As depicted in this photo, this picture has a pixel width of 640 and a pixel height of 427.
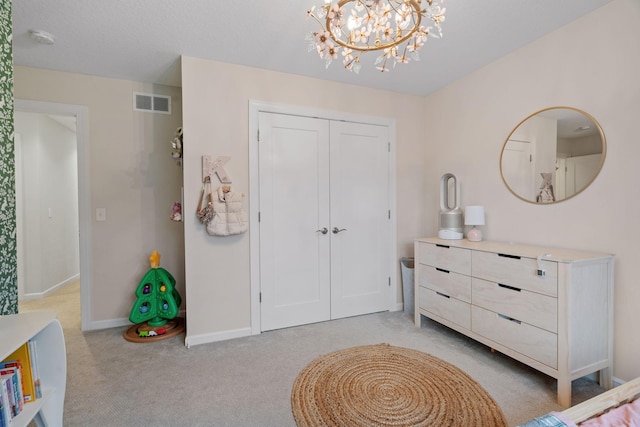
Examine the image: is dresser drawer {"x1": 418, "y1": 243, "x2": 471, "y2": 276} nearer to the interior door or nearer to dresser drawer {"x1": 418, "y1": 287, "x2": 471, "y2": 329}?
dresser drawer {"x1": 418, "y1": 287, "x2": 471, "y2": 329}

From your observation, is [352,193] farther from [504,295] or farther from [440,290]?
[504,295]

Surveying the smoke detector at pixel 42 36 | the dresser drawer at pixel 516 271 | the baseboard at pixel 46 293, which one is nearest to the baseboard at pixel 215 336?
the dresser drawer at pixel 516 271

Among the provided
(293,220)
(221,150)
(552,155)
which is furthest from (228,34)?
(552,155)

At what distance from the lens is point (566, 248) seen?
2.18 metres

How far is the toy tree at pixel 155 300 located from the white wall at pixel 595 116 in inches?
118

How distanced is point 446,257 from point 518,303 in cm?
67

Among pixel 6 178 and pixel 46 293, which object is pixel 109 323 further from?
pixel 6 178

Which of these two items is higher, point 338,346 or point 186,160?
point 186,160

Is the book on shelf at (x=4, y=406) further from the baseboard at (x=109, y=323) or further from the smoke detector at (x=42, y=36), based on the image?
the smoke detector at (x=42, y=36)

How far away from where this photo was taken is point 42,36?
221cm

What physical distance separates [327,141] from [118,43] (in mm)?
1884

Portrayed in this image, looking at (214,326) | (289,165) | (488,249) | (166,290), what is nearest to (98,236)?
(166,290)

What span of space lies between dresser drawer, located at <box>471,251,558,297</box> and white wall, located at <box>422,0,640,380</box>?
0.48 meters

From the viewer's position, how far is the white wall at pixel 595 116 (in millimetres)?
1870
